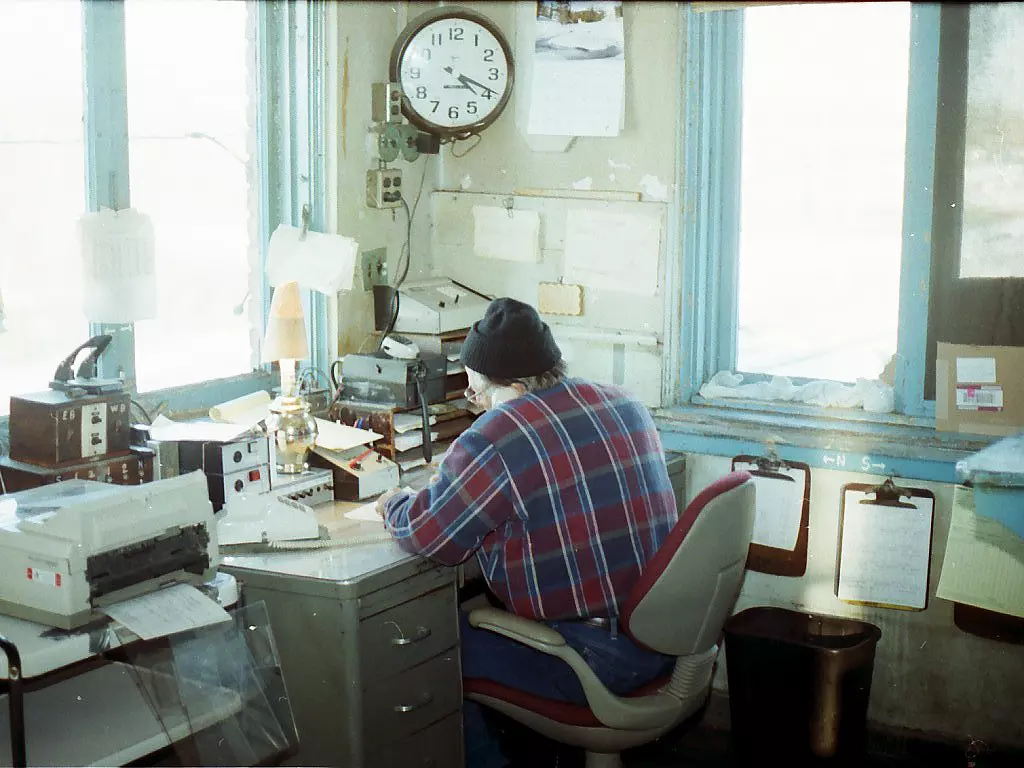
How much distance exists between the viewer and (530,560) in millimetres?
2650

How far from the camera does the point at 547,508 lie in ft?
8.59

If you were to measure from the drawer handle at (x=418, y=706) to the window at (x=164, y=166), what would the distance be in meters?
1.08

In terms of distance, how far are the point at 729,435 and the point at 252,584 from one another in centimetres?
151

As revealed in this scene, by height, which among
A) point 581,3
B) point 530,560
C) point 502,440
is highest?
point 581,3

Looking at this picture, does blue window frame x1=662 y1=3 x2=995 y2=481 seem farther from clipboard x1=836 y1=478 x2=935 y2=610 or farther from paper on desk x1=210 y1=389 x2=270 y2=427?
paper on desk x1=210 y1=389 x2=270 y2=427

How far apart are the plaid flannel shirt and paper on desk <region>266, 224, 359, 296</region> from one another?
105 cm

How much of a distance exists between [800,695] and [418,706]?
1.10 meters

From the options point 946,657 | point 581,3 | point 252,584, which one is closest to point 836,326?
point 946,657

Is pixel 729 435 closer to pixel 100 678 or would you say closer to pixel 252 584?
pixel 252 584

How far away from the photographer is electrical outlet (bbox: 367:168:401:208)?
145 inches

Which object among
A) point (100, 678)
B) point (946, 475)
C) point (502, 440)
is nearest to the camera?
point (100, 678)

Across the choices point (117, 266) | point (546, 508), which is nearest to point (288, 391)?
point (117, 266)

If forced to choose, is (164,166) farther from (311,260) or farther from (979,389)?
(979,389)

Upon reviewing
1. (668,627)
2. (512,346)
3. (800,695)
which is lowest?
(800,695)
